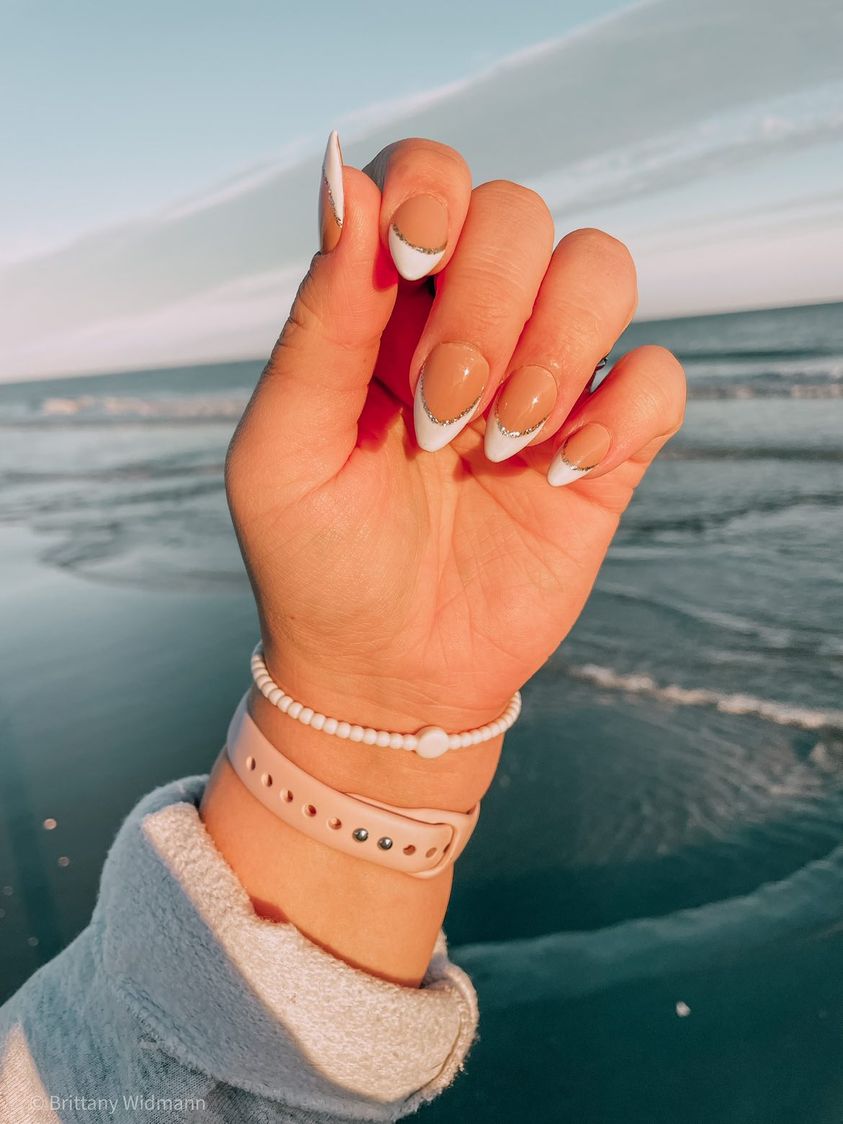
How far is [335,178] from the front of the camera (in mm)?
845

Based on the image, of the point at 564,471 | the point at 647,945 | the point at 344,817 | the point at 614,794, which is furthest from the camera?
the point at 614,794

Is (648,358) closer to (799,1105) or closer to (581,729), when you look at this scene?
(799,1105)

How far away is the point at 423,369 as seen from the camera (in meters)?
0.92

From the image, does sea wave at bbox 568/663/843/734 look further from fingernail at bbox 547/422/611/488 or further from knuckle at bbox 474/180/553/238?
knuckle at bbox 474/180/553/238

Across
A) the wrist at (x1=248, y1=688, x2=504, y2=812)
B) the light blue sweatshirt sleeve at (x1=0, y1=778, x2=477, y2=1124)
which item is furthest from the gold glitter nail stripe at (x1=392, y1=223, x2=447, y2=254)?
the light blue sweatshirt sleeve at (x1=0, y1=778, x2=477, y2=1124)

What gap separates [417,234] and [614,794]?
2.46 metres

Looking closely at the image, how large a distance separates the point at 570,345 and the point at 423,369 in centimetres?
20

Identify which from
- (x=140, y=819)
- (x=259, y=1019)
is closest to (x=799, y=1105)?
(x=259, y=1019)

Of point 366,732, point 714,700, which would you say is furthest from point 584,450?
point 714,700

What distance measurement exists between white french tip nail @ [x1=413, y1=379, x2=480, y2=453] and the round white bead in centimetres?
51

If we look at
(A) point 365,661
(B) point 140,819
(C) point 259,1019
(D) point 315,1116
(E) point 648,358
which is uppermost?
(E) point 648,358

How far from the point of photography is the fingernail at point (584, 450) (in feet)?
3.43

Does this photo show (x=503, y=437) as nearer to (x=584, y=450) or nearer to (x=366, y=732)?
(x=584, y=450)

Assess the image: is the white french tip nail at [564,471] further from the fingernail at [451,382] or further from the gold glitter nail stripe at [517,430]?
the fingernail at [451,382]
